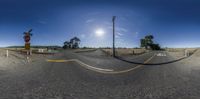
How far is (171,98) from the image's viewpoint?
6320 mm

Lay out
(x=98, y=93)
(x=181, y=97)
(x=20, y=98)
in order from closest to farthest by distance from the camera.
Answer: (x=20, y=98)
(x=181, y=97)
(x=98, y=93)

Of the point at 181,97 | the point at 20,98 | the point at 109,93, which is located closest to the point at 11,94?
the point at 20,98

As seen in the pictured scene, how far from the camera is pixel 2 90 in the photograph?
278 inches

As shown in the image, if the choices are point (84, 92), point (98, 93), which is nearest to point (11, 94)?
point (84, 92)

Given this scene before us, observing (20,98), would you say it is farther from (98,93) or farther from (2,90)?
(98,93)

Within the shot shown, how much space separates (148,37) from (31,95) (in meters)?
109

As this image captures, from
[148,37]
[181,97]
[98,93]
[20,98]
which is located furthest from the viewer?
[148,37]

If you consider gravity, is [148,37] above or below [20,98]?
above

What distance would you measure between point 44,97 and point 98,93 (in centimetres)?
199

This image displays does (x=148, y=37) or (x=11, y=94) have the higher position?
(x=148, y=37)

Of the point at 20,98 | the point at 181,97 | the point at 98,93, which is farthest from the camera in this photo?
the point at 98,93

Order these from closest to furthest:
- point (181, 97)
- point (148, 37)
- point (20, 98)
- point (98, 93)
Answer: point (20, 98), point (181, 97), point (98, 93), point (148, 37)

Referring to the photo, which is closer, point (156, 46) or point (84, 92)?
point (84, 92)

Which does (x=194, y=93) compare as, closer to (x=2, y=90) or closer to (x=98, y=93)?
(x=98, y=93)
